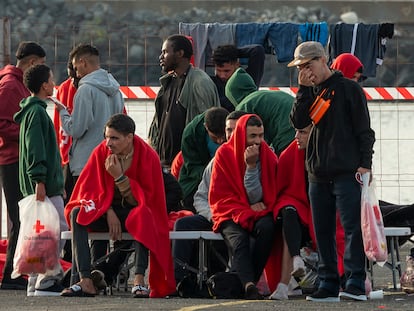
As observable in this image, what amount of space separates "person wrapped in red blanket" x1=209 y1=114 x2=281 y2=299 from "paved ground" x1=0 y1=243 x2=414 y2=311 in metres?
0.49

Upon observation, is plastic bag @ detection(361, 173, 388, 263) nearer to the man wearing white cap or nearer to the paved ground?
the man wearing white cap

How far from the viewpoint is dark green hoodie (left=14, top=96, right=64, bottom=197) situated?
1306cm

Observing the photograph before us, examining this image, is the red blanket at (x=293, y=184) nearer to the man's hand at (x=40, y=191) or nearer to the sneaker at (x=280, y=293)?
the sneaker at (x=280, y=293)

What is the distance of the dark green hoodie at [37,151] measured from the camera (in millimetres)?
13062

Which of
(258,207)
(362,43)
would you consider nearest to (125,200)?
(258,207)

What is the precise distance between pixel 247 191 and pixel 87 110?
1503 millimetres

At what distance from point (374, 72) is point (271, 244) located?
225 inches

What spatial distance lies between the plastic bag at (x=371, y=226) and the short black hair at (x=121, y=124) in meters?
1.82

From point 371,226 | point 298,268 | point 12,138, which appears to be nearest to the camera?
point 371,226

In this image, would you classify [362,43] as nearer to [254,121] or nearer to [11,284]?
[254,121]

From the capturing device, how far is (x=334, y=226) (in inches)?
489

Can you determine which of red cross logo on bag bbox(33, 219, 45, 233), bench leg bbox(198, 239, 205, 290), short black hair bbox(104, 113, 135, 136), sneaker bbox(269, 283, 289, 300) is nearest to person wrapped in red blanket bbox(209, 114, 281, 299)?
bench leg bbox(198, 239, 205, 290)

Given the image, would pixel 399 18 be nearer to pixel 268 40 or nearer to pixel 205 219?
pixel 268 40

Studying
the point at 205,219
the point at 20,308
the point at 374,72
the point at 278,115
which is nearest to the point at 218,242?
the point at 205,219
